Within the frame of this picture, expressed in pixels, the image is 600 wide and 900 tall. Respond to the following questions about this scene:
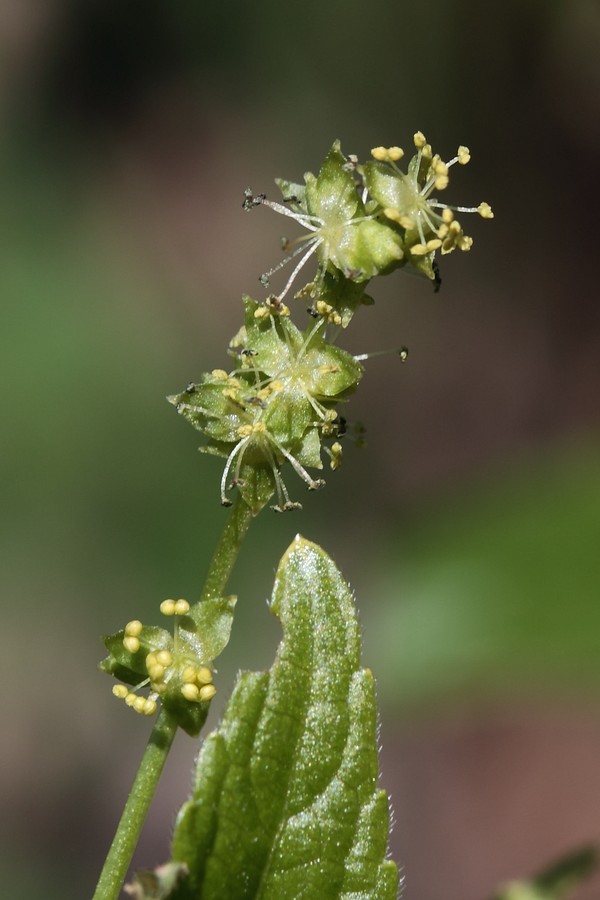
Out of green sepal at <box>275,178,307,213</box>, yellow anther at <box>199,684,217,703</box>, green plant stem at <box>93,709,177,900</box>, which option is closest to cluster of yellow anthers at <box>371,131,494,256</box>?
green sepal at <box>275,178,307,213</box>

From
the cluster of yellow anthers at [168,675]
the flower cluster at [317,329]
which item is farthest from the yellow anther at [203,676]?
the flower cluster at [317,329]

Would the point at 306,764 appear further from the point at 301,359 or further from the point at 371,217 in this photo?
the point at 371,217

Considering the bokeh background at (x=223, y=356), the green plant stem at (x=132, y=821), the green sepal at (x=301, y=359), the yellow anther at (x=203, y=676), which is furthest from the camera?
the bokeh background at (x=223, y=356)

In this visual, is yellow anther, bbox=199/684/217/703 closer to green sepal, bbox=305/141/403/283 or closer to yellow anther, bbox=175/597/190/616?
yellow anther, bbox=175/597/190/616

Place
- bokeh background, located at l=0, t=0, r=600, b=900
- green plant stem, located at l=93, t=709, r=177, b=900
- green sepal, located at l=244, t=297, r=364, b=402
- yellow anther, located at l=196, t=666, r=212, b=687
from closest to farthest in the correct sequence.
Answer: green plant stem, located at l=93, t=709, r=177, b=900 < yellow anther, located at l=196, t=666, r=212, b=687 < green sepal, located at l=244, t=297, r=364, b=402 < bokeh background, located at l=0, t=0, r=600, b=900

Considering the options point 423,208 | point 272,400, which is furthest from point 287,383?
point 423,208

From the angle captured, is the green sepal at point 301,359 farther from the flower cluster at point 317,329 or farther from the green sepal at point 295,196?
the green sepal at point 295,196

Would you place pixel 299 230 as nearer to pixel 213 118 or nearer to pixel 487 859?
pixel 213 118
